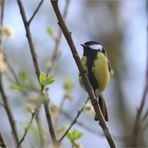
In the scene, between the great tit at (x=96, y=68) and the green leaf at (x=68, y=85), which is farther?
the green leaf at (x=68, y=85)

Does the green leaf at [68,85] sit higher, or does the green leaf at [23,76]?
the green leaf at [23,76]

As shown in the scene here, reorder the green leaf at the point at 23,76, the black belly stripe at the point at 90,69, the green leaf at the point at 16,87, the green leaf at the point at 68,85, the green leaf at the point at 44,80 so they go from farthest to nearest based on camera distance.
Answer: the green leaf at the point at 68,85, the green leaf at the point at 23,76, the green leaf at the point at 16,87, the black belly stripe at the point at 90,69, the green leaf at the point at 44,80

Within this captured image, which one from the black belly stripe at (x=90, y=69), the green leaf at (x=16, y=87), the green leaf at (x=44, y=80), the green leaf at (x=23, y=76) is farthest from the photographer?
the green leaf at (x=23, y=76)

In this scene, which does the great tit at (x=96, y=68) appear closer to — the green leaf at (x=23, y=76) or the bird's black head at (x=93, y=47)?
the bird's black head at (x=93, y=47)

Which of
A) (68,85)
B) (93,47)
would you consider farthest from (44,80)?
(68,85)

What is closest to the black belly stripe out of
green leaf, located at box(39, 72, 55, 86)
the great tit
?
the great tit

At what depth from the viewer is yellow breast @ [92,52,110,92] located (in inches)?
88.0

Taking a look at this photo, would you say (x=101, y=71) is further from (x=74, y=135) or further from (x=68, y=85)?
(x=68, y=85)

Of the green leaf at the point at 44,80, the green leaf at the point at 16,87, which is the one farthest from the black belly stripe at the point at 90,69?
the green leaf at the point at 16,87

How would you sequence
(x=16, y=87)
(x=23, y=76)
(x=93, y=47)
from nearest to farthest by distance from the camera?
1. (x=93, y=47)
2. (x=16, y=87)
3. (x=23, y=76)

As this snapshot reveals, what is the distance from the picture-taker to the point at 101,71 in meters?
2.24

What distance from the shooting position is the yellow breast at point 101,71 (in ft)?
7.33

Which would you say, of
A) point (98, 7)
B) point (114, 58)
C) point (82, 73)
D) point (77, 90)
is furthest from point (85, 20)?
point (82, 73)

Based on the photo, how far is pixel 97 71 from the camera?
223 cm
